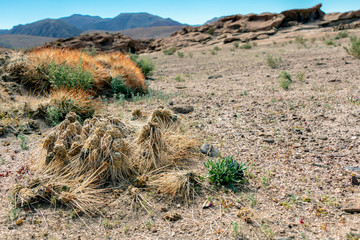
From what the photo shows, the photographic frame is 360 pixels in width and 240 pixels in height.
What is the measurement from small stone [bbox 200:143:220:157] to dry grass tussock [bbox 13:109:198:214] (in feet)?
0.51

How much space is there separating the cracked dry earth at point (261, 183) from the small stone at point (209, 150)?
0.33ft

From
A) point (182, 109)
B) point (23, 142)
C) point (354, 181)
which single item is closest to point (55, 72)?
point (23, 142)

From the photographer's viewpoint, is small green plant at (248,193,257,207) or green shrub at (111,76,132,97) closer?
small green plant at (248,193,257,207)

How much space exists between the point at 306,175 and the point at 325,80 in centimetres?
501

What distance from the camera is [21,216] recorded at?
2.65 m

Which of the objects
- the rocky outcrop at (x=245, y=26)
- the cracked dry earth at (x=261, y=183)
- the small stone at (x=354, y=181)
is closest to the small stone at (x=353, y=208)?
the cracked dry earth at (x=261, y=183)

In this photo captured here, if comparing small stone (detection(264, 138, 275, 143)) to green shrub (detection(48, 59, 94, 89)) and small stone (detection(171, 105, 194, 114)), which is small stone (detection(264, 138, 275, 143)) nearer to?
small stone (detection(171, 105, 194, 114))

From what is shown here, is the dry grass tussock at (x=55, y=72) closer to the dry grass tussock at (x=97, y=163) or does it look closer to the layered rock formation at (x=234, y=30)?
the dry grass tussock at (x=97, y=163)

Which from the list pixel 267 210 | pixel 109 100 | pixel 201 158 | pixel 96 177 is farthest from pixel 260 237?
pixel 109 100

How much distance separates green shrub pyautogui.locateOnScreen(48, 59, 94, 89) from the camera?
577cm

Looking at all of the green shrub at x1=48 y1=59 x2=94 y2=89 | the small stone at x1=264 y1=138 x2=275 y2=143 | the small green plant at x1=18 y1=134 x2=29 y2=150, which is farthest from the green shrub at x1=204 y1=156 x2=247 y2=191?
the green shrub at x1=48 y1=59 x2=94 y2=89

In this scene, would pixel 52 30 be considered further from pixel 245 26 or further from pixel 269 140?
pixel 269 140

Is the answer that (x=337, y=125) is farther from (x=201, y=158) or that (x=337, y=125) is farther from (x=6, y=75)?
(x=6, y=75)

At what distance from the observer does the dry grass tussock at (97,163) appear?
9.54 ft
